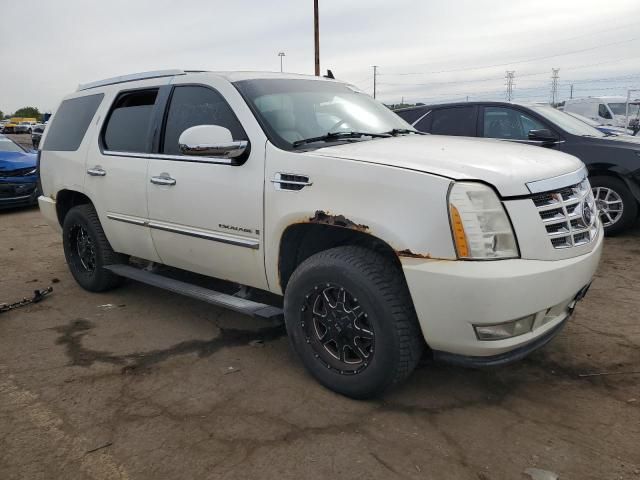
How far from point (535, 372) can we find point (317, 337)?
1336mm

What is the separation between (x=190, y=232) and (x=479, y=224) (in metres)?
1.97

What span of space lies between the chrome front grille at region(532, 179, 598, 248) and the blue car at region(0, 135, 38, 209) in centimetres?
931

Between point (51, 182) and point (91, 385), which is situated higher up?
point (51, 182)

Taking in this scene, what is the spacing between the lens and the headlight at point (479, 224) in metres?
2.34

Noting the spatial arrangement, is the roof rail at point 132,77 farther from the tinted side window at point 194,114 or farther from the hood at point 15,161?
the hood at point 15,161

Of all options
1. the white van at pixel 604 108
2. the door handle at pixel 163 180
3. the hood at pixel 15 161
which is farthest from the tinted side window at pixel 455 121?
the white van at pixel 604 108

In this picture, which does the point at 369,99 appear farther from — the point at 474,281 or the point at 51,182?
the point at 51,182

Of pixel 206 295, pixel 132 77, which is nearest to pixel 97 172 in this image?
pixel 132 77

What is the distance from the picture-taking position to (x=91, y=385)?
309cm

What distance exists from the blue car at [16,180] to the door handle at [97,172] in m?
6.07

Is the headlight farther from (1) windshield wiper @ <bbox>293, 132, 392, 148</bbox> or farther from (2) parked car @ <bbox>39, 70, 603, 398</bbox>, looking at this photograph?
(1) windshield wiper @ <bbox>293, 132, 392, 148</bbox>

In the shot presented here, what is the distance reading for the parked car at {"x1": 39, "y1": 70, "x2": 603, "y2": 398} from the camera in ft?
7.84

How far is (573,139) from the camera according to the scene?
21.0ft

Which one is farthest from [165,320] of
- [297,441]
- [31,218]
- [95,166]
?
[31,218]
